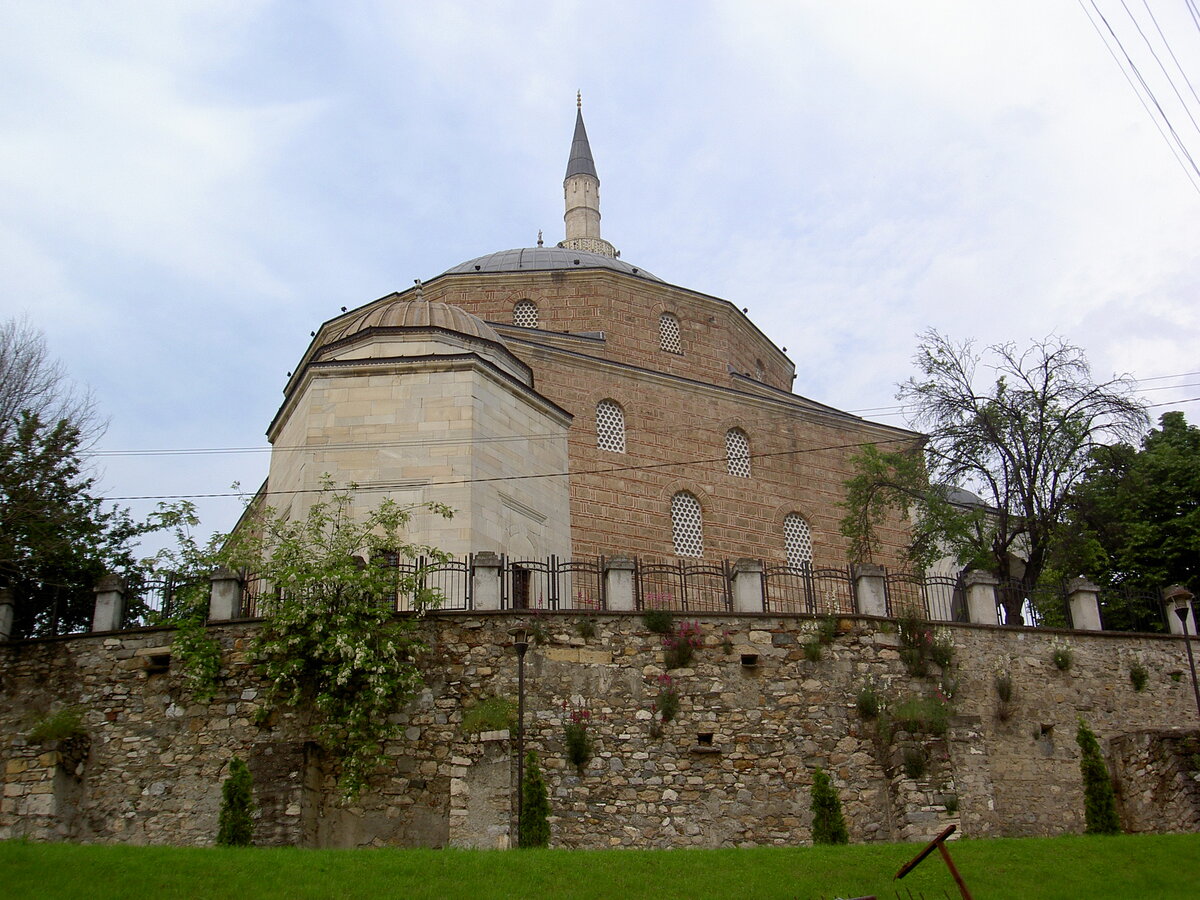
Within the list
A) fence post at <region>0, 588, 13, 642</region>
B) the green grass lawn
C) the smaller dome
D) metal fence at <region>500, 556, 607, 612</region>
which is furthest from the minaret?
the green grass lawn

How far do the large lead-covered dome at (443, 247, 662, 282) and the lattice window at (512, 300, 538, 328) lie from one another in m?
0.70

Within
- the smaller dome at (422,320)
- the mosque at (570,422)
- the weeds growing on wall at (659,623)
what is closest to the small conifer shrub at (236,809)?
the mosque at (570,422)

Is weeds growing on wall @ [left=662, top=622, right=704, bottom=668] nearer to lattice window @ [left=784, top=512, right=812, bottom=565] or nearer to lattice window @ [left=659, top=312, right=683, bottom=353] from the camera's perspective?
lattice window @ [left=784, top=512, right=812, bottom=565]

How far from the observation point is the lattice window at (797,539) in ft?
79.7

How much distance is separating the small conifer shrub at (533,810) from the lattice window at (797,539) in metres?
10.8

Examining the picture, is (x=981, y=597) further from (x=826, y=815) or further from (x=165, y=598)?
(x=165, y=598)

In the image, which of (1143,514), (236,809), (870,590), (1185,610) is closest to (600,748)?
(236,809)

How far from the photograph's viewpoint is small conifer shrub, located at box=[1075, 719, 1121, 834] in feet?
49.3

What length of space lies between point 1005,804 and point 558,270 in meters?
14.7

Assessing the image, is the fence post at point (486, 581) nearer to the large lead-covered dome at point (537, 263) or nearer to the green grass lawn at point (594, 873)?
the green grass lawn at point (594, 873)

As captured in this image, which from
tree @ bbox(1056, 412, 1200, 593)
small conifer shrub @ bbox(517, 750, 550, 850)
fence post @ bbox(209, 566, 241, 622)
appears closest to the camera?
small conifer shrub @ bbox(517, 750, 550, 850)

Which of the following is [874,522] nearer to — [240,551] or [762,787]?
[762,787]

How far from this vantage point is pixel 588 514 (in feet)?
72.4

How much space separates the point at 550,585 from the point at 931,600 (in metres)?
5.65
